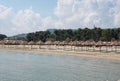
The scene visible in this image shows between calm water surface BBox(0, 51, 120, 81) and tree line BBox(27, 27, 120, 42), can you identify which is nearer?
calm water surface BBox(0, 51, 120, 81)

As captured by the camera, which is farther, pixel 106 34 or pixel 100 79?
pixel 106 34

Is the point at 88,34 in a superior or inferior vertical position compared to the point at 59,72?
superior

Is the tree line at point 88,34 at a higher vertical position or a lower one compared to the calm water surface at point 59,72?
higher

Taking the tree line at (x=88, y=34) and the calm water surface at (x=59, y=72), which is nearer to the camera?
the calm water surface at (x=59, y=72)

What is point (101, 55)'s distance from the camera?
5559 cm

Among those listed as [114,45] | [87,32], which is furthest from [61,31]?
[114,45]

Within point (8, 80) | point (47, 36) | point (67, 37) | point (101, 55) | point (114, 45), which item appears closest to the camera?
point (8, 80)

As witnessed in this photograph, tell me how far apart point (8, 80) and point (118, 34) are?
84.4 metres

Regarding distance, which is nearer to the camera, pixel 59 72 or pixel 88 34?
pixel 59 72

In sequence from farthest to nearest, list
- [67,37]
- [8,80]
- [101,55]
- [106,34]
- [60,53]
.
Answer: [67,37]
[106,34]
[60,53]
[101,55]
[8,80]

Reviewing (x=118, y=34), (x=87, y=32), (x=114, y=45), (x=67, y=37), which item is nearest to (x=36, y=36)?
(x=67, y=37)

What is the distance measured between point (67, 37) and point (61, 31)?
650 centimetres

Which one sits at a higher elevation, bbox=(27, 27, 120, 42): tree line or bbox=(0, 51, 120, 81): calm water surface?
bbox=(27, 27, 120, 42): tree line

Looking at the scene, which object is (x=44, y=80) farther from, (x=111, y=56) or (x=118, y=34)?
(x=118, y=34)
